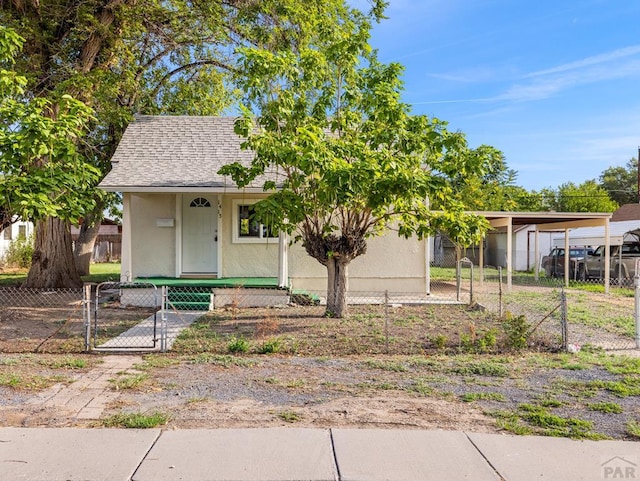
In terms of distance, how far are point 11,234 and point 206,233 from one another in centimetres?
2309

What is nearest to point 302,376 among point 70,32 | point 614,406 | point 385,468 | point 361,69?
point 385,468

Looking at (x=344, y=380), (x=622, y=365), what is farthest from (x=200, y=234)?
(x=622, y=365)

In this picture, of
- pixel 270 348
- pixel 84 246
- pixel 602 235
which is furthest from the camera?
pixel 602 235

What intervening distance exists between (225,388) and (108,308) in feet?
24.0

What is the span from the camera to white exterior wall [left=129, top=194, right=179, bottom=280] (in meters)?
13.4

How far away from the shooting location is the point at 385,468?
12.3 feet

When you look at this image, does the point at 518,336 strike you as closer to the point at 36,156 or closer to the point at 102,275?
the point at 36,156

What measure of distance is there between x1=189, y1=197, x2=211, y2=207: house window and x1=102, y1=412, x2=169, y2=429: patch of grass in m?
9.16

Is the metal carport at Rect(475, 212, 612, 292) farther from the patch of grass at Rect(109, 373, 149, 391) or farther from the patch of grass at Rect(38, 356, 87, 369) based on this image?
the patch of grass at Rect(38, 356, 87, 369)

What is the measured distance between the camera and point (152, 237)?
1347 cm

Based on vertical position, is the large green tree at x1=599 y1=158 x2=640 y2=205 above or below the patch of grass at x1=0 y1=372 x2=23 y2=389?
above

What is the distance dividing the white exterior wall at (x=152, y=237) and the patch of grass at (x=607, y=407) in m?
10.7

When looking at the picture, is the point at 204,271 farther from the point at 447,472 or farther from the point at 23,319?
the point at 447,472

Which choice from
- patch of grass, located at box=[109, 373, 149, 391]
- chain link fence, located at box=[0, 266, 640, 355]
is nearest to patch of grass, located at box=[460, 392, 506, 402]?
chain link fence, located at box=[0, 266, 640, 355]
